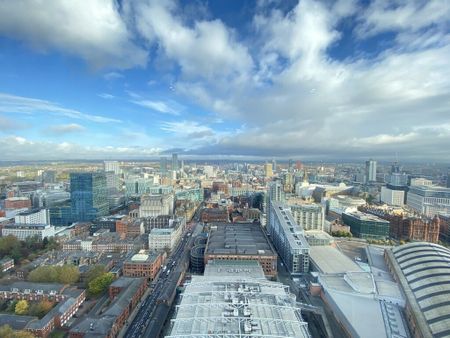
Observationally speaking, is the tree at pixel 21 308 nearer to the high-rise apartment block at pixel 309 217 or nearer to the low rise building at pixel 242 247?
the low rise building at pixel 242 247

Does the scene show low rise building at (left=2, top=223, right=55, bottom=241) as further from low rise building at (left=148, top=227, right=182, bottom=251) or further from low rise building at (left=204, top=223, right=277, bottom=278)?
low rise building at (left=204, top=223, right=277, bottom=278)

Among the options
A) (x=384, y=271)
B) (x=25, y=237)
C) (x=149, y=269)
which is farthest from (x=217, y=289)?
(x=25, y=237)

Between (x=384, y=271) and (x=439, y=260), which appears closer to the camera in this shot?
(x=439, y=260)

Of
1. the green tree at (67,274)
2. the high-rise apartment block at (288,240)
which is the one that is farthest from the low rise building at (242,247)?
the green tree at (67,274)

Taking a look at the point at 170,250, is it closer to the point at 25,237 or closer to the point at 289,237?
the point at 289,237

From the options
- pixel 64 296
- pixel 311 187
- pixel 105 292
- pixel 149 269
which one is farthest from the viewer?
pixel 311 187

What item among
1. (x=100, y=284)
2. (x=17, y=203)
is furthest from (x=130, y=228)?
(x=17, y=203)

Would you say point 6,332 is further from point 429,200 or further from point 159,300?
point 429,200
